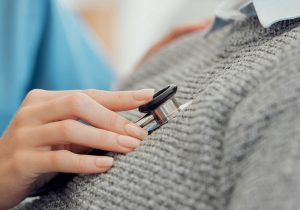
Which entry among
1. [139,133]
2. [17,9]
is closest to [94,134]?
[139,133]

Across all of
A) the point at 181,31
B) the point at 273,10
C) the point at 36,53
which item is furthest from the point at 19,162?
the point at 36,53

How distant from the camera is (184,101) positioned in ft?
1.56

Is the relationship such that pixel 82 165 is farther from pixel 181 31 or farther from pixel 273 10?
pixel 181 31

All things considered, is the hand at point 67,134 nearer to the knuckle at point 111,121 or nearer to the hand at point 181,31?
the knuckle at point 111,121

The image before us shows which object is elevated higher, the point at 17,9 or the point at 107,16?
the point at 17,9

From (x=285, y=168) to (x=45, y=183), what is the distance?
281mm

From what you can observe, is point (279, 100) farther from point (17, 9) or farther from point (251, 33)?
point (17, 9)

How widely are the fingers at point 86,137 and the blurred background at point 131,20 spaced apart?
38.7 inches

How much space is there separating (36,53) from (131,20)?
92 centimetres

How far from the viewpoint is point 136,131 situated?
0.44 meters

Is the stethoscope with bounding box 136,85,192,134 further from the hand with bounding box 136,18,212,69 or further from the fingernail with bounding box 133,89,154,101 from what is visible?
the hand with bounding box 136,18,212,69

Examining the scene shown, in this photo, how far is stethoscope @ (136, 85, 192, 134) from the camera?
1.36ft

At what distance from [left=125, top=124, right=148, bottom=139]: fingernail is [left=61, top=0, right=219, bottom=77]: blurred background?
0.96 meters

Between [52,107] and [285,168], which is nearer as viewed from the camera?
[285,168]
